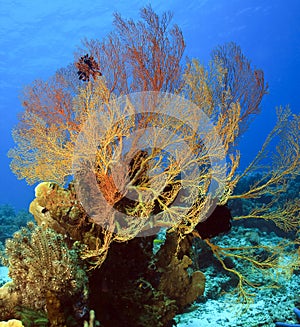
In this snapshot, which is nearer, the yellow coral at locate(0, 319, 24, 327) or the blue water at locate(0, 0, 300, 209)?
the yellow coral at locate(0, 319, 24, 327)

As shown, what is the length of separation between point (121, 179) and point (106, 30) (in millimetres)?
45265

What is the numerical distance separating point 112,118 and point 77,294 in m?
2.39

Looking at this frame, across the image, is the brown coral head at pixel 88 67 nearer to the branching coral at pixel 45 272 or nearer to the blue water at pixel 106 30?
the branching coral at pixel 45 272

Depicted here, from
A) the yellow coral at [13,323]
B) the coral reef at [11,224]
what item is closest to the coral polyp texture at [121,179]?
the yellow coral at [13,323]

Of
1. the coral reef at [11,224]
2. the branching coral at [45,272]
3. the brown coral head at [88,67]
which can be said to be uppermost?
the coral reef at [11,224]

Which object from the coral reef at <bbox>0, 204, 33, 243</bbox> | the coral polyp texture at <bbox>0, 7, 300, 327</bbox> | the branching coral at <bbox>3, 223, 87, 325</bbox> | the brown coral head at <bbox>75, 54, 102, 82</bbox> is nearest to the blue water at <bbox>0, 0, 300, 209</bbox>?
the coral reef at <bbox>0, 204, 33, 243</bbox>

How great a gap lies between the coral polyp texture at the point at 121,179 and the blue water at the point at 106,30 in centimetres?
1455

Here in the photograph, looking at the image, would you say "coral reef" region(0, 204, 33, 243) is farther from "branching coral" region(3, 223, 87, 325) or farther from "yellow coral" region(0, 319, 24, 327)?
"yellow coral" region(0, 319, 24, 327)

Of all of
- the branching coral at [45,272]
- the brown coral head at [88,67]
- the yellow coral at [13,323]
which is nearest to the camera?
the yellow coral at [13,323]

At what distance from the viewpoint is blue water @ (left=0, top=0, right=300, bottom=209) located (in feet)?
118

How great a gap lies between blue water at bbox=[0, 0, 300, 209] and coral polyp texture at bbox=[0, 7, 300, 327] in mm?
14550

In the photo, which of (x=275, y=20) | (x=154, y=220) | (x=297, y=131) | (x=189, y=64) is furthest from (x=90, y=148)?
(x=275, y=20)

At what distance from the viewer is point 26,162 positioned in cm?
459

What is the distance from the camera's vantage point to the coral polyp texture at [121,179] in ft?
11.5
